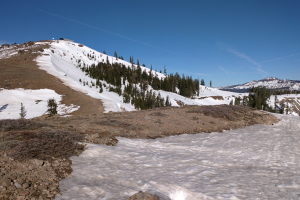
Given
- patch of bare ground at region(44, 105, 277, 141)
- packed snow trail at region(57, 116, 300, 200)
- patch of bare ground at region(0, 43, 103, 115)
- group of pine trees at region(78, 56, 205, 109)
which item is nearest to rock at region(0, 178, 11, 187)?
packed snow trail at region(57, 116, 300, 200)

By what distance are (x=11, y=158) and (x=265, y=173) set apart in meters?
11.0

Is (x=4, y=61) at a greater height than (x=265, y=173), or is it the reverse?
(x=4, y=61)

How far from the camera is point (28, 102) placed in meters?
60.4

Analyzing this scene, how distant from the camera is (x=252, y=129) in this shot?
26.6 metres

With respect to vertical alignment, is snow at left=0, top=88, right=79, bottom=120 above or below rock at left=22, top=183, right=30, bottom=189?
above

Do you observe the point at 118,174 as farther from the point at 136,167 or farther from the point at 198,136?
the point at 198,136

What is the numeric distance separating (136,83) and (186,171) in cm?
14727

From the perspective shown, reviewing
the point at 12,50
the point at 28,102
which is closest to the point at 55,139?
the point at 28,102

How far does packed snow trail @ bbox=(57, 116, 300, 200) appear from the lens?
9273mm

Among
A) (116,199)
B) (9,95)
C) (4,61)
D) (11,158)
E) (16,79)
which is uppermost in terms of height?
(4,61)

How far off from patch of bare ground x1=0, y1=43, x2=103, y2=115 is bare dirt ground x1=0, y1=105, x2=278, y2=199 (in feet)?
83.3

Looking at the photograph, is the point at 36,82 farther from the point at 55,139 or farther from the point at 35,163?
the point at 35,163

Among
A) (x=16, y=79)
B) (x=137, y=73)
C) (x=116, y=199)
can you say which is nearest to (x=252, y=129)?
(x=116, y=199)

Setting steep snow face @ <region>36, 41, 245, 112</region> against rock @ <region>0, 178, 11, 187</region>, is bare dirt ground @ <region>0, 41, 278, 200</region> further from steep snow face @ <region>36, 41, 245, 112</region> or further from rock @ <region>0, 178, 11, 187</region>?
steep snow face @ <region>36, 41, 245, 112</region>
